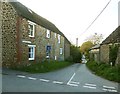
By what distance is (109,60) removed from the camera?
25.6 metres

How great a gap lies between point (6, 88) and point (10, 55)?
35.7ft

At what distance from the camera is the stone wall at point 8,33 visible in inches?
864

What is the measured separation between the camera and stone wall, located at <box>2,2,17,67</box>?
2194 centimetres

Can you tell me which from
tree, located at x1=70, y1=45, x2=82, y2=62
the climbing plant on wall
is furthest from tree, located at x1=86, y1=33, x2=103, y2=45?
the climbing plant on wall

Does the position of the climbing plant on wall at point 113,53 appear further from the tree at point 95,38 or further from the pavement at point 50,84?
the tree at point 95,38

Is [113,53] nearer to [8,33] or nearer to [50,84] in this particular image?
[8,33]

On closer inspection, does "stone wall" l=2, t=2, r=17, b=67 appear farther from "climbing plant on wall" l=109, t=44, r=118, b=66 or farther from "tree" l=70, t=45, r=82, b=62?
"tree" l=70, t=45, r=82, b=62

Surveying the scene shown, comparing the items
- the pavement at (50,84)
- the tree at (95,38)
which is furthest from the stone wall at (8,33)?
the tree at (95,38)

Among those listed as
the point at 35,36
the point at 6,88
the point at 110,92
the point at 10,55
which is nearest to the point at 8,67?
the point at 10,55

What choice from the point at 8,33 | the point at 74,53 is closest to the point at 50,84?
the point at 8,33

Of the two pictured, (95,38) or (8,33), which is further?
(95,38)

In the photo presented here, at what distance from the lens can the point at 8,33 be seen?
73.0 feet

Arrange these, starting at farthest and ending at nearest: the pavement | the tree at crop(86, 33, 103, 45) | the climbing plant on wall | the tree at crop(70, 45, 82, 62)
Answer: the tree at crop(86, 33, 103, 45) → the tree at crop(70, 45, 82, 62) → the climbing plant on wall → the pavement

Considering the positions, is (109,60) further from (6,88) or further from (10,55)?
(6,88)
